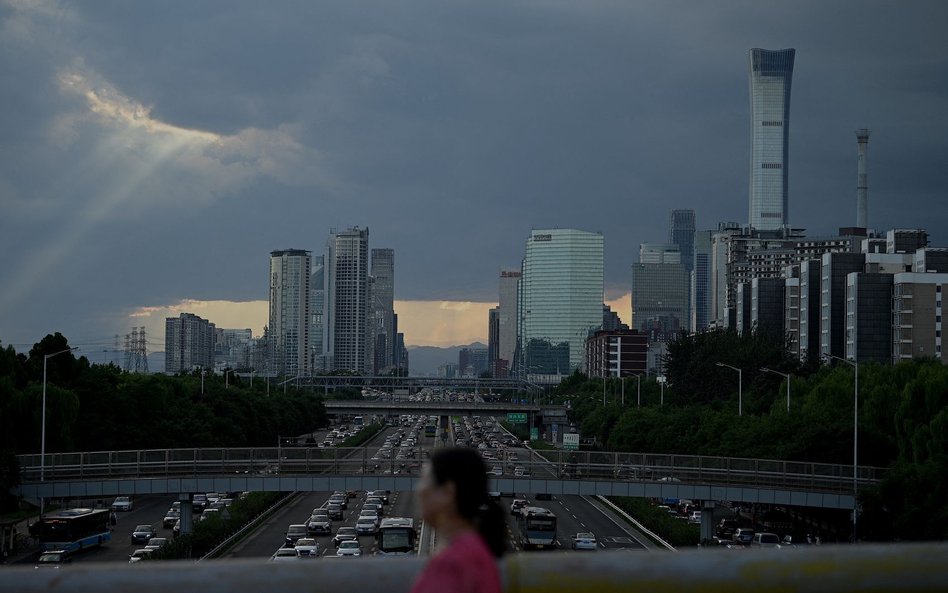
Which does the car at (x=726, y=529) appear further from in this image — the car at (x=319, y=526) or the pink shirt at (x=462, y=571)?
the pink shirt at (x=462, y=571)

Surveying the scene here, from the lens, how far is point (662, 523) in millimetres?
66125

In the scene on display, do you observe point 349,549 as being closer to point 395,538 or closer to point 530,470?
point 395,538

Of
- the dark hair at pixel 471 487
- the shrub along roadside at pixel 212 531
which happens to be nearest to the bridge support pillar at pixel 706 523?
the shrub along roadside at pixel 212 531

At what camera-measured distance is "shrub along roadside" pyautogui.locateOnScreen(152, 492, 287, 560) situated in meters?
51.3

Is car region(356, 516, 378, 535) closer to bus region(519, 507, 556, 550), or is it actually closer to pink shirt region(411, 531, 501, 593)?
bus region(519, 507, 556, 550)

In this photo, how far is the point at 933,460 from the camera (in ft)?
180

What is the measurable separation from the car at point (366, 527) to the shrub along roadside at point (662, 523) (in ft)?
49.2

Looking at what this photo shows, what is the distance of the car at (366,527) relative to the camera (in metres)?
66.9

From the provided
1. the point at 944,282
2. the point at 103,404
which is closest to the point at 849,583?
the point at 103,404

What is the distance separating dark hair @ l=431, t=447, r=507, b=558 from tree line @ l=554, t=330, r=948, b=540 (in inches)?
1922

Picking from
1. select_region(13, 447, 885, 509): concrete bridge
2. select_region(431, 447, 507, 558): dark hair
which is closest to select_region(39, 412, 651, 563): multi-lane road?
select_region(13, 447, 885, 509): concrete bridge

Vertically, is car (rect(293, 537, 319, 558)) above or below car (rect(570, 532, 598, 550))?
above

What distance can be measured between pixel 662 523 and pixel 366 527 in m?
15.7

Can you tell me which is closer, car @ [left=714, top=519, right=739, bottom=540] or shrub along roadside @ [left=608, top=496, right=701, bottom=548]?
shrub along roadside @ [left=608, top=496, right=701, bottom=548]
